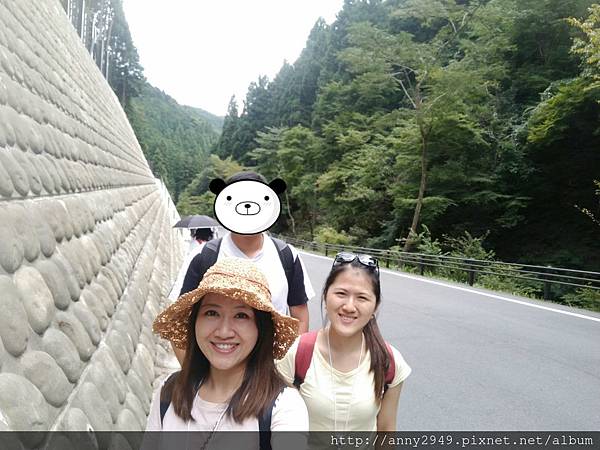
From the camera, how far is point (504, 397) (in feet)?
15.1

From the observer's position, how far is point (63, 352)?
2172 mm

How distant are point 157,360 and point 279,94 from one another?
64802 millimetres

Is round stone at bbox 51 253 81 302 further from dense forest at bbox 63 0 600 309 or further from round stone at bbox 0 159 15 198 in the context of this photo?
dense forest at bbox 63 0 600 309

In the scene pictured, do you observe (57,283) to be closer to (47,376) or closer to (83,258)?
(47,376)

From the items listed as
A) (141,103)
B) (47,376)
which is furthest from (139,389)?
(141,103)

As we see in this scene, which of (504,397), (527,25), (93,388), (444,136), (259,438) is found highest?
(527,25)

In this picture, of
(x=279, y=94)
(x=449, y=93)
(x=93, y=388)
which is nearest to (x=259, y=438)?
(x=93, y=388)

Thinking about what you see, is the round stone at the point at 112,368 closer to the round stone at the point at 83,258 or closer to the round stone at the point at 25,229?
the round stone at the point at 83,258

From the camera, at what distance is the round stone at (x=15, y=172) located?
2520 millimetres

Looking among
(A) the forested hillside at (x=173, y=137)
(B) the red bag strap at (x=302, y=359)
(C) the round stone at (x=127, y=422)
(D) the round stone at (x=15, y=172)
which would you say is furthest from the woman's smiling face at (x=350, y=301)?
(A) the forested hillside at (x=173, y=137)

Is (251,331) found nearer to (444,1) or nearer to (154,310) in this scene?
(154,310)

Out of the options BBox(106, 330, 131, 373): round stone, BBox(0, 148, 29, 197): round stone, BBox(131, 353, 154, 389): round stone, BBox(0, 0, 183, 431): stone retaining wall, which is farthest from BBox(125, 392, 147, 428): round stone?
BBox(0, 148, 29, 197): round stone

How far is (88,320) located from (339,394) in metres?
1.66

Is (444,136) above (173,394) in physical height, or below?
above
